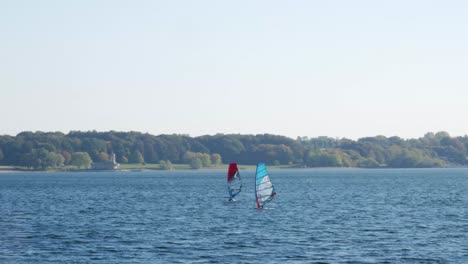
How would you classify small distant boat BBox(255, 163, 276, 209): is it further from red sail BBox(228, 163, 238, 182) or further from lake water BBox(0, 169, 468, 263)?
red sail BBox(228, 163, 238, 182)

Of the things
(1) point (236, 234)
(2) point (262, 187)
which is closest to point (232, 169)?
(2) point (262, 187)

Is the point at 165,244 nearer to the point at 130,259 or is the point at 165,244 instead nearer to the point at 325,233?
the point at 130,259

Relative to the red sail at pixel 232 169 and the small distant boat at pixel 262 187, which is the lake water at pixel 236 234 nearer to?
the small distant boat at pixel 262 187

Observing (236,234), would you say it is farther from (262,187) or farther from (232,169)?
(232,169)

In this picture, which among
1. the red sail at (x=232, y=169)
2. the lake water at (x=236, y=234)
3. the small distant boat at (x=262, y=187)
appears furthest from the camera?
the red sail at (x=232, y=169)

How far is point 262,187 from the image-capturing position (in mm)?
97250

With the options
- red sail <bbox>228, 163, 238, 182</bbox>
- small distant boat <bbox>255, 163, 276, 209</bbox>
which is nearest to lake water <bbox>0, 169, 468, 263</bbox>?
small distant boat <bbox>255, 163, 276, 209</bbox>

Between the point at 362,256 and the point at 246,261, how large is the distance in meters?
7.77

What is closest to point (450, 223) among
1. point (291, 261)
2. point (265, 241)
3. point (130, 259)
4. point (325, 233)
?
point (325, 233)

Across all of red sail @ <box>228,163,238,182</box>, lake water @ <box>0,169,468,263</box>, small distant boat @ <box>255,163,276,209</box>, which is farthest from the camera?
red sail @ <box>228,163,238,182</box>

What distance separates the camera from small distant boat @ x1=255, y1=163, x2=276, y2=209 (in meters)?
91.6

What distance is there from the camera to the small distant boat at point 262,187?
9162 cm

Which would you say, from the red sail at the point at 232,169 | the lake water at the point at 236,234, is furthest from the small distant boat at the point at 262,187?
the red sail at the point at 232,169

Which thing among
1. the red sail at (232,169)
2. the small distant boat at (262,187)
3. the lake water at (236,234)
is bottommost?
the lake water at (236,234)
